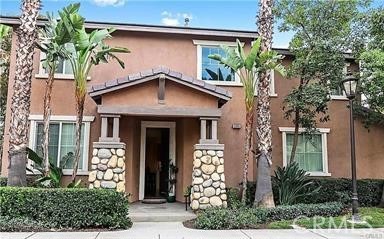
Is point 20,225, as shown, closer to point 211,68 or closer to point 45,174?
point 45,174

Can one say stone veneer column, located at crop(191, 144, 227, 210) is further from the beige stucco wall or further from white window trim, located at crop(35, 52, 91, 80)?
white window trim, located at crop(35, 52, 91, 80)

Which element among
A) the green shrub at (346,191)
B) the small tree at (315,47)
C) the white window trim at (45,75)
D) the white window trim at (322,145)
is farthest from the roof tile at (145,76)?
the green shrub at (346,191)

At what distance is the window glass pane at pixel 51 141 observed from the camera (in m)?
13.1

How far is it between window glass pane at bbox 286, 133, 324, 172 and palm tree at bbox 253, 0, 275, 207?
12.5ft

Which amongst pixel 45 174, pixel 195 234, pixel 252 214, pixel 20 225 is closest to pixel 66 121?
pixel 45 174

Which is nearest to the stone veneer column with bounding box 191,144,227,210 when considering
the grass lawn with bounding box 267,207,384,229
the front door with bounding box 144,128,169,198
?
the grass lawn with bounding box 267,207,384,229

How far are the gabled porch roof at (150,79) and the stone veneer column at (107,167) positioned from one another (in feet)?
6.15

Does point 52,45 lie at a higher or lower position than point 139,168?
higher

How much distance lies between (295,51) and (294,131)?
351 centimetres

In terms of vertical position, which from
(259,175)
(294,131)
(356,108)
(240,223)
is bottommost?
(240,223)

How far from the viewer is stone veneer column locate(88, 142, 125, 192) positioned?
1092 cm

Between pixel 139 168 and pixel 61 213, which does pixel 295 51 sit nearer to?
pixel 139 168

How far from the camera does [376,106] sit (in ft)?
43.6

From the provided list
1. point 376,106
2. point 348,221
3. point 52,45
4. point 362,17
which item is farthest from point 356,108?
point 52,45
